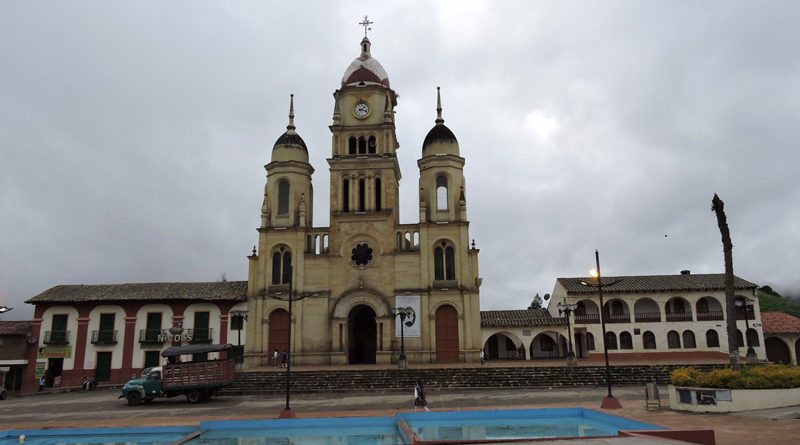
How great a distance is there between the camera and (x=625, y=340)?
42.8 metres

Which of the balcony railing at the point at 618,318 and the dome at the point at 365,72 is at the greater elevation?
the dome at the point at 365,72

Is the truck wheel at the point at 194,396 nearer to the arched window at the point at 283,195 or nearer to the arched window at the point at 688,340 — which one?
the arched window at the point at 283,195

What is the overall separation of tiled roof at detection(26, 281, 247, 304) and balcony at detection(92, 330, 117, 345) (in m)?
2.37

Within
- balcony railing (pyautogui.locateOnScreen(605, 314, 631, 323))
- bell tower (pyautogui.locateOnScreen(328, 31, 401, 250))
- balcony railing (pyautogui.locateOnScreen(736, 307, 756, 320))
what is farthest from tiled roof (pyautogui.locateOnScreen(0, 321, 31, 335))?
balcony railing (pyautogui.locateOnScreen(736, 307, 756, 320))

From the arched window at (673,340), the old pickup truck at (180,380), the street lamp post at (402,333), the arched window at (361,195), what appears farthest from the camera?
the arched window at (673,340)

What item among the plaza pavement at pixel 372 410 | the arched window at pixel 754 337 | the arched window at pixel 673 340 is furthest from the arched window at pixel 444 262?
the arched window at pixel 754 337

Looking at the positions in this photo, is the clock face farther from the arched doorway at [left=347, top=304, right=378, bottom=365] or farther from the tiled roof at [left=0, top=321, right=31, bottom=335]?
the tiled roof at [left=0, top=321, right=31, bottom=335]

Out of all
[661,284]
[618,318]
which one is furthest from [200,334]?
[661,284]

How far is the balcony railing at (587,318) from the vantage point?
141ft

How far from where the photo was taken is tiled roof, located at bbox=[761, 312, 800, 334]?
42000mm

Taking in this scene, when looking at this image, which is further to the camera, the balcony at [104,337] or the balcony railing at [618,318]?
the balcony railing at [618,318]

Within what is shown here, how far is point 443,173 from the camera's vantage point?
125 ft

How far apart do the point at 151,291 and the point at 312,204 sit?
13489 mm

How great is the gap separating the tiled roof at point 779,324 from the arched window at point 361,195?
32.4 meters
